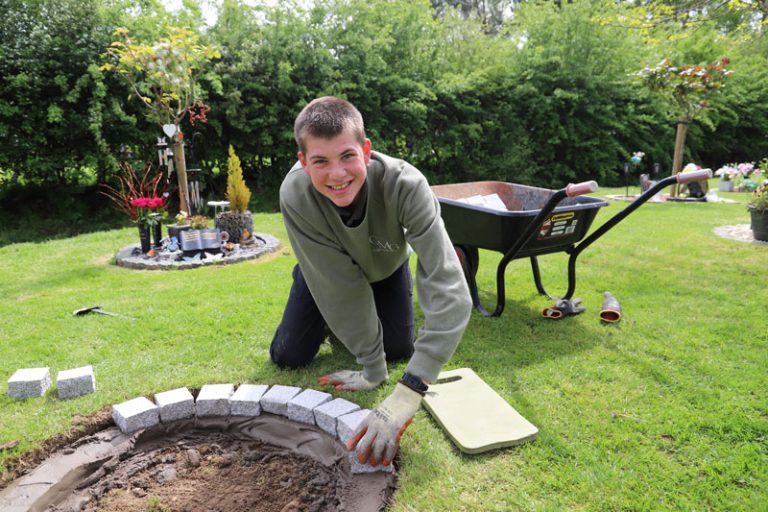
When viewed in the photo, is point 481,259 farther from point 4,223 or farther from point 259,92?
point 4,223

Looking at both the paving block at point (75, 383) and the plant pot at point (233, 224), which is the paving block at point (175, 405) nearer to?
the paving block at point (75, 383)

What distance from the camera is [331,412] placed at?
209cm

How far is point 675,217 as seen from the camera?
701cm

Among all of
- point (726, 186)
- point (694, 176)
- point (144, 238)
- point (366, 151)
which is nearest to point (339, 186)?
point (366, 151)

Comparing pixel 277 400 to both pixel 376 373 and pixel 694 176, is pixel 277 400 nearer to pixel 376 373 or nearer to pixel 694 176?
pixel 376 373

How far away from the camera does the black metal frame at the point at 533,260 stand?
2612 millimetres

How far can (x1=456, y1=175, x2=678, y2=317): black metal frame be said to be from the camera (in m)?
2.61

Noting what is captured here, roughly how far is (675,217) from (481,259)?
3.79 metres

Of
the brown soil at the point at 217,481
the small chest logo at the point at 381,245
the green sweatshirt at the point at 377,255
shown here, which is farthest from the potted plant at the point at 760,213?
the brown soil at the point at 217,481

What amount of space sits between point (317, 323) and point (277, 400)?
0.52 metres

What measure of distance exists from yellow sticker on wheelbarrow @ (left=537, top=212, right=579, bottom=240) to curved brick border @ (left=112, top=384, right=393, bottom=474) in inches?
62.5

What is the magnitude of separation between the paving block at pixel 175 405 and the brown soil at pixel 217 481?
0.14 m

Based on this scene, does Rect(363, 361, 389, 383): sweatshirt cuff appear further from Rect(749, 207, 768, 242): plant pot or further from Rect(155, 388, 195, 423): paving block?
Rect(749, 207, 768, 242): plant pot

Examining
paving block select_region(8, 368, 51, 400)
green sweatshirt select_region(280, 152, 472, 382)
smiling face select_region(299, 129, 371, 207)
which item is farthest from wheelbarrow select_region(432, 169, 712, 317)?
paving block select_region(8, 368, 51, 400)
